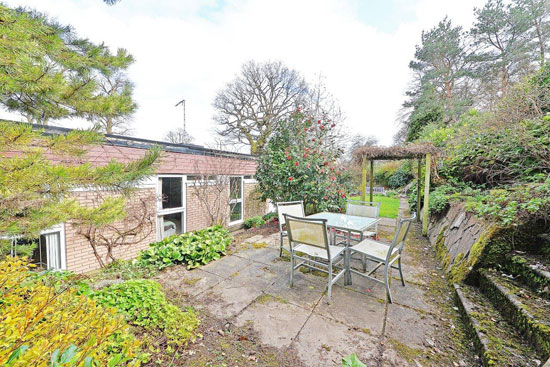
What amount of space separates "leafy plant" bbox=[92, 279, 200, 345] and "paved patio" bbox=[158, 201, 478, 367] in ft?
1.15

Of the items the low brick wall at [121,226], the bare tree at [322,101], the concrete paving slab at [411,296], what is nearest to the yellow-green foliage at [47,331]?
the low brick wall at [121,226]

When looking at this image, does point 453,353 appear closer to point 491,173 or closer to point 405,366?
point 405,366

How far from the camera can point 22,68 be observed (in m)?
1.49

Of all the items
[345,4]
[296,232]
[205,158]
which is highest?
[345,4]

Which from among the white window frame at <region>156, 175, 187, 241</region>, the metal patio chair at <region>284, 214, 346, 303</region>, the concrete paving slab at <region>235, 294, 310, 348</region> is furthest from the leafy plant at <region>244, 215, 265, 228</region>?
the concrete paving slab at <region>235, 294, 310, 348</region>

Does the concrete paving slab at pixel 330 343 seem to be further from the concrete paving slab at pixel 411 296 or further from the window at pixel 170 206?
the window at pixel 170 206

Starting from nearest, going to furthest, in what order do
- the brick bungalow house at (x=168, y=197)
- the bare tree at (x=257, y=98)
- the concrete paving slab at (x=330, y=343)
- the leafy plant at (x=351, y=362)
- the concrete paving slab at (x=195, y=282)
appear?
the leafy plant at (x=351, y=362) < the concrete paving slab at (x=330, y=343) < the concrete paving slab at (x=195, y=282) < the brick bungalow house at (x=168, y=197) < the bare tree at (x=257, y=98)

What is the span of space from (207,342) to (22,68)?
2549 mm

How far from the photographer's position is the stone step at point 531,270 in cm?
185

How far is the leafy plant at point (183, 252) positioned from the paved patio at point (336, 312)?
0.74 feet

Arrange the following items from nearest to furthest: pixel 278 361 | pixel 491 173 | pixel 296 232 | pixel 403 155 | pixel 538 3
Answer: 1. pixel 278 361
2. pixel 296 232
3. pixel 491 173
4. pixel 403 155
5. pixel 538 3

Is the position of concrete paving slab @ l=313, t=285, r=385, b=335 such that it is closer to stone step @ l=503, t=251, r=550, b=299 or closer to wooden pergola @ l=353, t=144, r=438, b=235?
stone step @ l=503, t=251, r=550, b=299

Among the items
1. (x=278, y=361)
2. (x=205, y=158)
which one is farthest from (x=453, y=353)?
(x=205, y=158)

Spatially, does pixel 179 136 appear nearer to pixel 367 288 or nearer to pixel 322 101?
pixel 322 101
